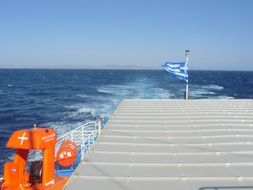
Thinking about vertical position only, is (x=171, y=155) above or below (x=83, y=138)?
above

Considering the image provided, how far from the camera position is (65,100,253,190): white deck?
573 centimetres

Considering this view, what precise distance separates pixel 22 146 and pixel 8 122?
26.2m

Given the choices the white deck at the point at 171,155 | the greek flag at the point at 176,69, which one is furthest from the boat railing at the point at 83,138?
the greek flag at the point at 176,69

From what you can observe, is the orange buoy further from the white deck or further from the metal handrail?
the white deck

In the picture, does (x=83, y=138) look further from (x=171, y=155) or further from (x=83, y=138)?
(x=171, y=155)

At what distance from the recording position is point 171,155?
24.1 ft

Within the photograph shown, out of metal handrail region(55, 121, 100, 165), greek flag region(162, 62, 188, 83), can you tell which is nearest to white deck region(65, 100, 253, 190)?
metal handrail region(55, 121, 100, 165)

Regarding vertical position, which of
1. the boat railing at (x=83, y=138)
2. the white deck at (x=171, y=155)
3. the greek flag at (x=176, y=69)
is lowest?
the boat railing at (x=83, y=138)

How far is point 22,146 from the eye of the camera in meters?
7.00

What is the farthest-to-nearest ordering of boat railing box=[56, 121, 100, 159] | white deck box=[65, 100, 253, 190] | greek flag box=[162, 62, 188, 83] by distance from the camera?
greek flag box=[162, 62, 188, 83] < boat railing box=[56, 121, 100, 159] < white deck box=[65, 100, 253, 190]

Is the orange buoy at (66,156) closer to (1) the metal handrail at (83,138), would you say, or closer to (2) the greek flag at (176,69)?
(1) the metal handrail at (83,138)

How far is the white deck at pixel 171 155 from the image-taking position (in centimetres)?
573

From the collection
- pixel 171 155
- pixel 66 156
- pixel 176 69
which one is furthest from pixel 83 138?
pixel 176 69

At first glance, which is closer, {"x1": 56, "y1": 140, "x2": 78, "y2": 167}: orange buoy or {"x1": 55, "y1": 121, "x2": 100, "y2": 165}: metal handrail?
{"x1": 56, "y1": 140, "x2": 78, "y2": 167}: orange buoy
